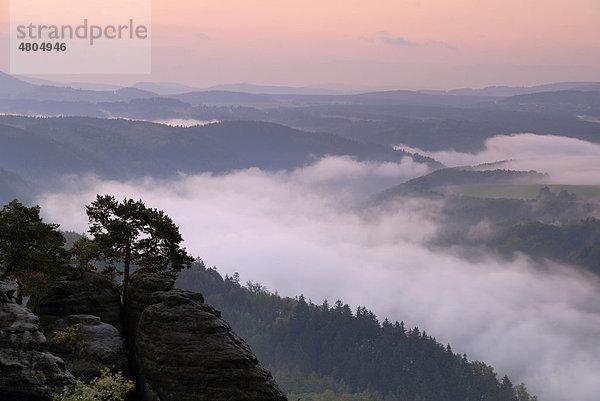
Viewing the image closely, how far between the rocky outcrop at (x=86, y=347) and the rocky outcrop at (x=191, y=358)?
197cm

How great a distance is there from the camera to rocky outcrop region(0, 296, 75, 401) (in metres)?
39.7

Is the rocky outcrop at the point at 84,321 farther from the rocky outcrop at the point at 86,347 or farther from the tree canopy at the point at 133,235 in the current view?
the tree canopy at the point at 133,235

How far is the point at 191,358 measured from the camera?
4838 centimetres

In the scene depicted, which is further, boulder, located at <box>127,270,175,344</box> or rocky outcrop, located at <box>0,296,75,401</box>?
boulder, located at <box>127,270,175,344</box>

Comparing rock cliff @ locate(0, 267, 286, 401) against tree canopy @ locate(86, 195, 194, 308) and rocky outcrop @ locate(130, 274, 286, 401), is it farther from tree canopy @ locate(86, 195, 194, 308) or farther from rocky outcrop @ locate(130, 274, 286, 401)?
tree canopy @ locate(86, 195, 194, 308)

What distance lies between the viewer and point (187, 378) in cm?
4791

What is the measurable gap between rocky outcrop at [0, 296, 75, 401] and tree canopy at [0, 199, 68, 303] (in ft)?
20.3

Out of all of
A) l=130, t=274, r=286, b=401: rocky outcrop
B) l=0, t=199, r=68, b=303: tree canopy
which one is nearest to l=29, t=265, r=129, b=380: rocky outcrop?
l=0, t=199, r=68, b=303: tree canopy

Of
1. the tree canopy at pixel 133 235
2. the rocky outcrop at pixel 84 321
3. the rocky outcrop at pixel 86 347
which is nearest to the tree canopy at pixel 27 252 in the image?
the rocky outcrop at pixel 84 321

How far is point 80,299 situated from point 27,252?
7.22 metres

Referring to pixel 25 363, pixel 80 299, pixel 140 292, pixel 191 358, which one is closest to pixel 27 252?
pixel 80 299

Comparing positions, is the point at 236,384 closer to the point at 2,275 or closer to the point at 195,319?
the point at 195,319

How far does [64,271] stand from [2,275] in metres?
6.09

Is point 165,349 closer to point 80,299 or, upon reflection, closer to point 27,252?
point 80,299
